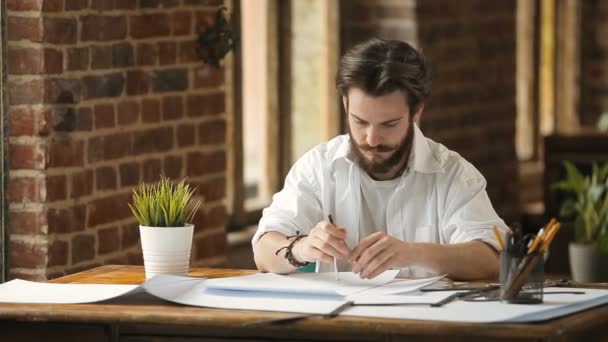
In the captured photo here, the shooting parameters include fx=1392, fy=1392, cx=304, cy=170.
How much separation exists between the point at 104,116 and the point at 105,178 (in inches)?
6.7

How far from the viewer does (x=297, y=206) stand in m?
3.24

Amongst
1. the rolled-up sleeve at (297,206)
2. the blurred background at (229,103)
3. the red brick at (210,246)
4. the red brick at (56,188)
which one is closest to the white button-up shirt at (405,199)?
the rolled-up sleeve at (297,206)

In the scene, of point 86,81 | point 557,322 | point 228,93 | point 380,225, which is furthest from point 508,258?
point 228,93

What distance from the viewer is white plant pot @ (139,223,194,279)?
9.73 ft

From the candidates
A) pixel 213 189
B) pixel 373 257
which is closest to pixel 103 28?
pixel 213 189

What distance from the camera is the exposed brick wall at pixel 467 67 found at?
5.25m

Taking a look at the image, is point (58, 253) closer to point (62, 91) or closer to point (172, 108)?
point (62, 91)

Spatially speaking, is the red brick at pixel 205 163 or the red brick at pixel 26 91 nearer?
the red brick at pixel 26 91

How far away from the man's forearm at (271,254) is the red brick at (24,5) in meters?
0.90

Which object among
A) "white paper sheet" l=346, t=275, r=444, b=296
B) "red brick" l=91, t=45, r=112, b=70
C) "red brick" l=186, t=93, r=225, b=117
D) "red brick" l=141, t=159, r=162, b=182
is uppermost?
"red brick" l=91, t=45, r=112, b=70

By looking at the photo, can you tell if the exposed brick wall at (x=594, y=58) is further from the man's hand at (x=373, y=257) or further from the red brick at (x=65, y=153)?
the man's hand at (x=373, y=257)

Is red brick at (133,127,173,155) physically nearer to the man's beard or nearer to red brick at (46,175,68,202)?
red brick at (46,175,68,202)

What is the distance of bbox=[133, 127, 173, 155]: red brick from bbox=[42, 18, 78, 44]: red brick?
0.41m

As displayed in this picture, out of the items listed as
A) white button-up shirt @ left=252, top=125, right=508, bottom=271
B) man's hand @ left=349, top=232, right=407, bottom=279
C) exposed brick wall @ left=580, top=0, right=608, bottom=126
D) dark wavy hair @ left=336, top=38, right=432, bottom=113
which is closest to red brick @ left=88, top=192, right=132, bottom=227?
white button-up shirt @ left=252, top=125, right=508, bottom=271
